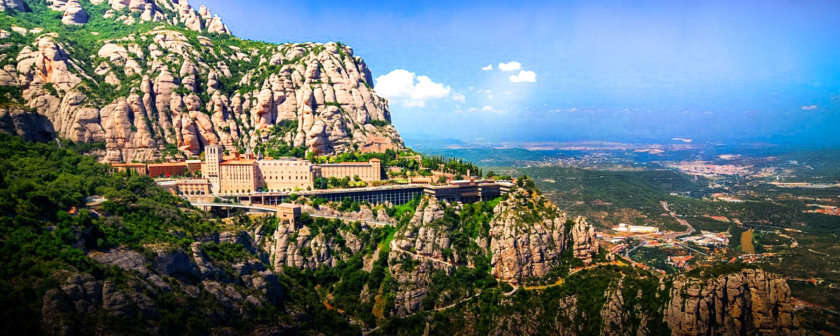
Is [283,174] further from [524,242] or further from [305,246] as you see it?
[524,242]

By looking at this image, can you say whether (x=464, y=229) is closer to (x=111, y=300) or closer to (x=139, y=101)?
(x=111, y=300)

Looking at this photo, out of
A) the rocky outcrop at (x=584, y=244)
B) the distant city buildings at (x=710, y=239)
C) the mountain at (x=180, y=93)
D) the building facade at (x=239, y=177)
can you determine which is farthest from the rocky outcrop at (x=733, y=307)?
the mountain at (x=180, y=93)

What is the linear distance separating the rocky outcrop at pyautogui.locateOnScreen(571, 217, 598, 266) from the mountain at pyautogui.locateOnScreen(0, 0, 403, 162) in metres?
49.0

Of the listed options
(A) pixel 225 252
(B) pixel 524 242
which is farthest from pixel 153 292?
(B) pixel 524 242

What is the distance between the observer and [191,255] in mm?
55062

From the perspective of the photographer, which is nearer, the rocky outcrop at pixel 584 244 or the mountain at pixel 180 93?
the rocky outcrop at pixel 584 244

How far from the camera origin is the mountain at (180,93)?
98.6 meters

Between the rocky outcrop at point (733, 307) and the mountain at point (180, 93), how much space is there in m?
65.2

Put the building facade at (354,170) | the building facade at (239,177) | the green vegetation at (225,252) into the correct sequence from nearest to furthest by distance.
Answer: the green vegetation at (225,252), the building facade at (239,177), the building facade at (354,170)

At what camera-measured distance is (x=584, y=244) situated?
67.5 metres

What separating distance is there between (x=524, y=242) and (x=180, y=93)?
73902 millimetres

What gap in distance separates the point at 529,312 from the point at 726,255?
46968 millimetres

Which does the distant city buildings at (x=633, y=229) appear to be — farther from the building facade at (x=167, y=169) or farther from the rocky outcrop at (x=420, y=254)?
the building facade at (x=167, y=169)

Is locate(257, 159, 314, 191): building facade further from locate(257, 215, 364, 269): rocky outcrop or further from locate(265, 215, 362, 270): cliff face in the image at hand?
locate(265, 215, 362, 270): cliff face
